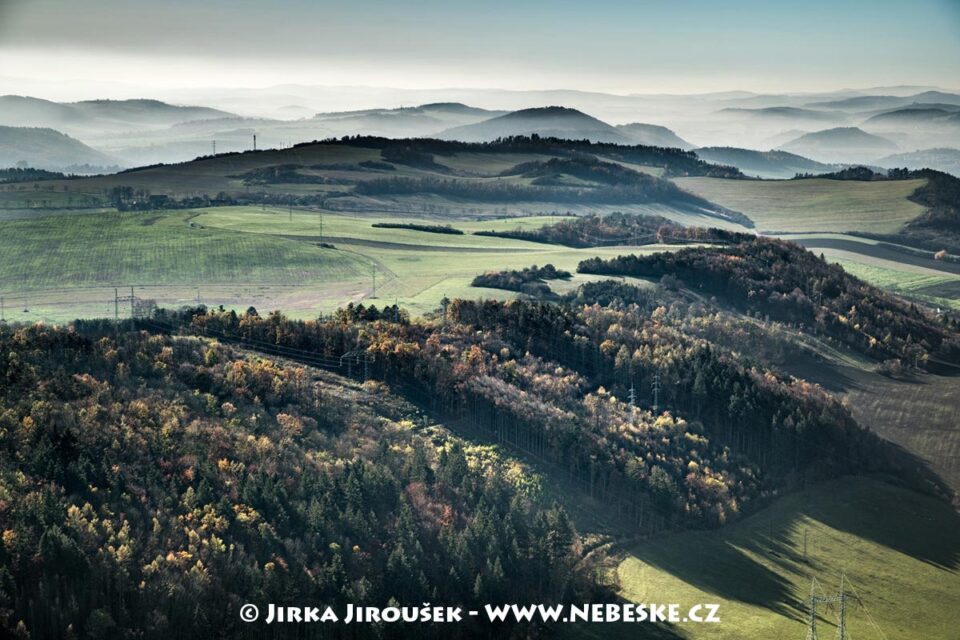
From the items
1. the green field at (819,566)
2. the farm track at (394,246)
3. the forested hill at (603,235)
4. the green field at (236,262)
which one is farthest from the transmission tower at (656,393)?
the forested hill at (603,235)

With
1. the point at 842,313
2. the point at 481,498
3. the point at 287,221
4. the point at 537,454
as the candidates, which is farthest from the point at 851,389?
the point at 287,221

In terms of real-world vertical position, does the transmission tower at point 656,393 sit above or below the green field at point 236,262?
below

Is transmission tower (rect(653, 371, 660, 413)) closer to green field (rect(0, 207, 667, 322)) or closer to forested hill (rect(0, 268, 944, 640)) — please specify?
forested hill (rect(0, 268, 944, 640))

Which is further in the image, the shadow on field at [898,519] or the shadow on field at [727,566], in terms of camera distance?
the shadow on field at [898,519]

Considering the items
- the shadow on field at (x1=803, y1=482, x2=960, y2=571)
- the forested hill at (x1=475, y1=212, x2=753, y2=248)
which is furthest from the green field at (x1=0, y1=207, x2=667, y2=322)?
the shadow on field at (x1=803, y1=482, x2=960, y2=571)

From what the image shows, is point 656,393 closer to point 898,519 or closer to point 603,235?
point 898,519

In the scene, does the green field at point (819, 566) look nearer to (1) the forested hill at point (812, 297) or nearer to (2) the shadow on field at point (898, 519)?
(2) the shadow on field at point (898, 519)

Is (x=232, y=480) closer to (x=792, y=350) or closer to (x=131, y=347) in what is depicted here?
(x=131, y=347)

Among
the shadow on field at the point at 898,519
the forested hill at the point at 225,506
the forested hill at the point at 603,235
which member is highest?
the forested hill at the point at 603,235
